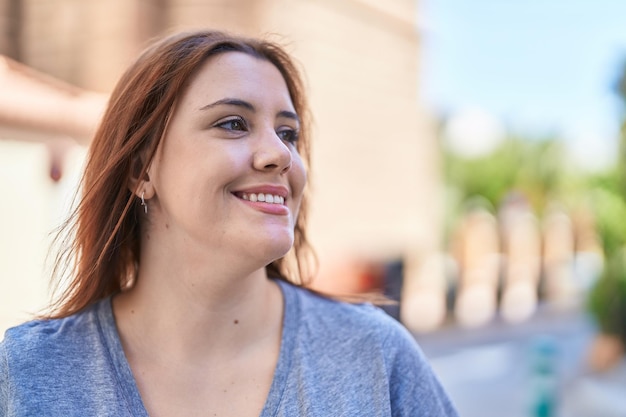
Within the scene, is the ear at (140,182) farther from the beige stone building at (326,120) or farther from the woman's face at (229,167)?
the beige stone building at (326,120)

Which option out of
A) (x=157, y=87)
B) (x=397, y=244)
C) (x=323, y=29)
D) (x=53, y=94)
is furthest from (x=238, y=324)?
(x=397, y=244)

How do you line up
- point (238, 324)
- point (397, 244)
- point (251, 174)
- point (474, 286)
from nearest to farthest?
point (251, 174)
point (238, 324)
point (397, 244)
point (474, 286)

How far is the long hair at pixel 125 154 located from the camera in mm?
1707

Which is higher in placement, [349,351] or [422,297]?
[349,351]

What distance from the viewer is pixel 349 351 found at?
1.73 metres

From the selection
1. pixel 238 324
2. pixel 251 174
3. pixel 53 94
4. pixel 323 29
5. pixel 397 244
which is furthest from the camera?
pixel 397 244

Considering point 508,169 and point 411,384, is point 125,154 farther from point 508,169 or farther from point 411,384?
point 508,169

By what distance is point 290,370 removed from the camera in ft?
5.52

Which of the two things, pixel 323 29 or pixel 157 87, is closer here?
pixel 157 87

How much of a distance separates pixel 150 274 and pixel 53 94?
100cm

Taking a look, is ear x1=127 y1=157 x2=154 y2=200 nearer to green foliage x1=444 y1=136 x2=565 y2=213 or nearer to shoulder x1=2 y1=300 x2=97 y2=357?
shoulder x1=2 y1=300 x2=97 y2=357

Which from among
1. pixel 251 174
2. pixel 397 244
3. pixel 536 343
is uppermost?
pixel 251 174

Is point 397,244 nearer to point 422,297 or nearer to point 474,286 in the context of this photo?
point 422,297

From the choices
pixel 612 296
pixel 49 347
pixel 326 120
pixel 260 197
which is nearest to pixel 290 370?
pixel 260 197
